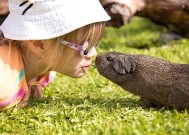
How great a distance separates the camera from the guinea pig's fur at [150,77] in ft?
13.7

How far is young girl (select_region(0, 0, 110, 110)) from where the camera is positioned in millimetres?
3824

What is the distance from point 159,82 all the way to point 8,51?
5.07 feet

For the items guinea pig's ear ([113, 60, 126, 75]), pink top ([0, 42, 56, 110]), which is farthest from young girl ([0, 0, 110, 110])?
guinea pig's ear ([113, 60, 126, 75])

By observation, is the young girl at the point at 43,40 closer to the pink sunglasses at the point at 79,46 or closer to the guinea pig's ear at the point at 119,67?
the pink sunglasses at the point at 79,46

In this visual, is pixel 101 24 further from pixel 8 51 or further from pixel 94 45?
pixel 8 51

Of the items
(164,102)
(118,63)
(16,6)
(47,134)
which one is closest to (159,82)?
(164,102)

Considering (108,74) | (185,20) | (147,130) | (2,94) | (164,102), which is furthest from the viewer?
(185,20)

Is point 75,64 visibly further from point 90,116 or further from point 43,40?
point 90,116

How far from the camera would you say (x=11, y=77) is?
4.05 m

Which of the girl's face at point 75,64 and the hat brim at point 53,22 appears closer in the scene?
the hat brim at point 53,22

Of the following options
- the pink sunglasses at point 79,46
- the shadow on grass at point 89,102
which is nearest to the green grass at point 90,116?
the shadow on grass at point 89,102

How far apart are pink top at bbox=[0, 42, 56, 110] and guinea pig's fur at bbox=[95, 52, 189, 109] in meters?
0.90

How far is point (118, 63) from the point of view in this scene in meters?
4.50

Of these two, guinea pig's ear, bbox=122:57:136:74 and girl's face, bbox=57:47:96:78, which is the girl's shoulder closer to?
girl's face, bbox=57:47:96:78
